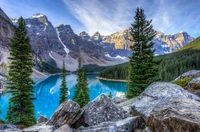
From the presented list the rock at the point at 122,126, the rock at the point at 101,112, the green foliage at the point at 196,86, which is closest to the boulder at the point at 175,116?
the rock at the point at 122,126

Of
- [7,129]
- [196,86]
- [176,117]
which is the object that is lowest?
[7,129]

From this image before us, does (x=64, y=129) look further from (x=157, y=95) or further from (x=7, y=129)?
(x=157, y=95)

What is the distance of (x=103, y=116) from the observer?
7.84m

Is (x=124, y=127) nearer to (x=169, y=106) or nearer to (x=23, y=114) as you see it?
(x=169, y=106)

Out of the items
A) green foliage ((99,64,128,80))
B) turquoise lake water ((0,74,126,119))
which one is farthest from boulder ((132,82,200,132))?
green foliage ((99,64,128,80))

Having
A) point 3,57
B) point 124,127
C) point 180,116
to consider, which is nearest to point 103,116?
point 124,127

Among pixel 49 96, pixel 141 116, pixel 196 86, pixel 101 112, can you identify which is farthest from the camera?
pixel 49 96

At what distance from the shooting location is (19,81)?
20.6 meters

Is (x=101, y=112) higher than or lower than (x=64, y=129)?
higher

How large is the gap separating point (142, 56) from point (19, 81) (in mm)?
18274

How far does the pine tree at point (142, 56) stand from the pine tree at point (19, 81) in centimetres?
1550

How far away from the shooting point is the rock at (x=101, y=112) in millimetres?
7754

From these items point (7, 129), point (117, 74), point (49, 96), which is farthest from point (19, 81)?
point (117, 74)

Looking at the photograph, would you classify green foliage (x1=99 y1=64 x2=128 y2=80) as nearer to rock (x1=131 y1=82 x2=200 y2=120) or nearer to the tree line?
the tree line
